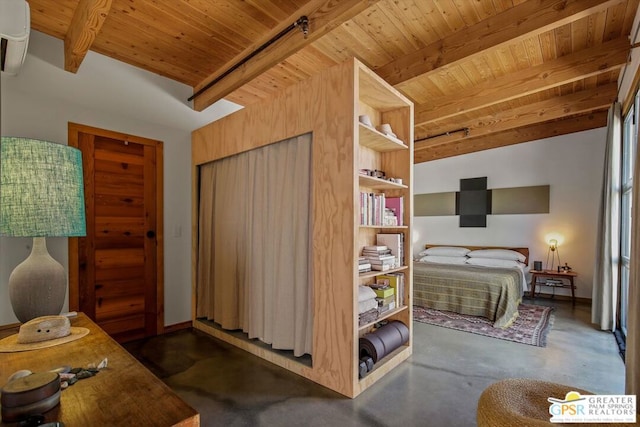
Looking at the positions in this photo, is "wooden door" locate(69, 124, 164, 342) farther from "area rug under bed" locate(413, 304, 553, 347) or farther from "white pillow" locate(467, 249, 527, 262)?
"white pillow" locate(467, 249, 527, 262)

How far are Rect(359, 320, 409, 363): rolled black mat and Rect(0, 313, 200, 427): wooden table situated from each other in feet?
5.26

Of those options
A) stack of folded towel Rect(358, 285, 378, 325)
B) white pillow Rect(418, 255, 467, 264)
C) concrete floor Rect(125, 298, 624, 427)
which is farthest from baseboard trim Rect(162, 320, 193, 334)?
white pillow Rect(418, 255, 467, 264)

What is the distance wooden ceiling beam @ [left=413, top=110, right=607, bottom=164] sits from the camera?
179 inches

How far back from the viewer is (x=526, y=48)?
2.90 m

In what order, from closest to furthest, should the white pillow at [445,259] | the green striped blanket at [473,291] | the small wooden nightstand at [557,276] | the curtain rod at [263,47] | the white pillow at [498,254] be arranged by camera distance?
the curtain rod at [263,47]
the green striped blanket at [473,291]
the small wooden nightstand at [557,276]
the white pillow at [498,254]
the white pillow at [445,259]

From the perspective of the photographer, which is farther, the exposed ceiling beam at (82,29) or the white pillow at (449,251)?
the white pillow at (449,251)

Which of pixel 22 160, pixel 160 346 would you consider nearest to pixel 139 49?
pixel 22 160

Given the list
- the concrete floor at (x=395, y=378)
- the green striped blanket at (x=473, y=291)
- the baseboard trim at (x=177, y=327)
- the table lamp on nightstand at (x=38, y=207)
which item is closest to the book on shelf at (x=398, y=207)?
the concrete floor at (x=395, y=378)

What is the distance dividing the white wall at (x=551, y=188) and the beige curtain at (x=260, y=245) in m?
4.56

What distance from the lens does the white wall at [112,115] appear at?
7.64 feet

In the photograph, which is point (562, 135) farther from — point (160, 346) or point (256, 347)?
point (160, 346)

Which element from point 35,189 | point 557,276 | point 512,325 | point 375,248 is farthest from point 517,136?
point 35,189

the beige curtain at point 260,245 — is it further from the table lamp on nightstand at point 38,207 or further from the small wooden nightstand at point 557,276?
the small wooden nightstand at point 557,276

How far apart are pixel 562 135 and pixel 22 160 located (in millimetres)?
6498
